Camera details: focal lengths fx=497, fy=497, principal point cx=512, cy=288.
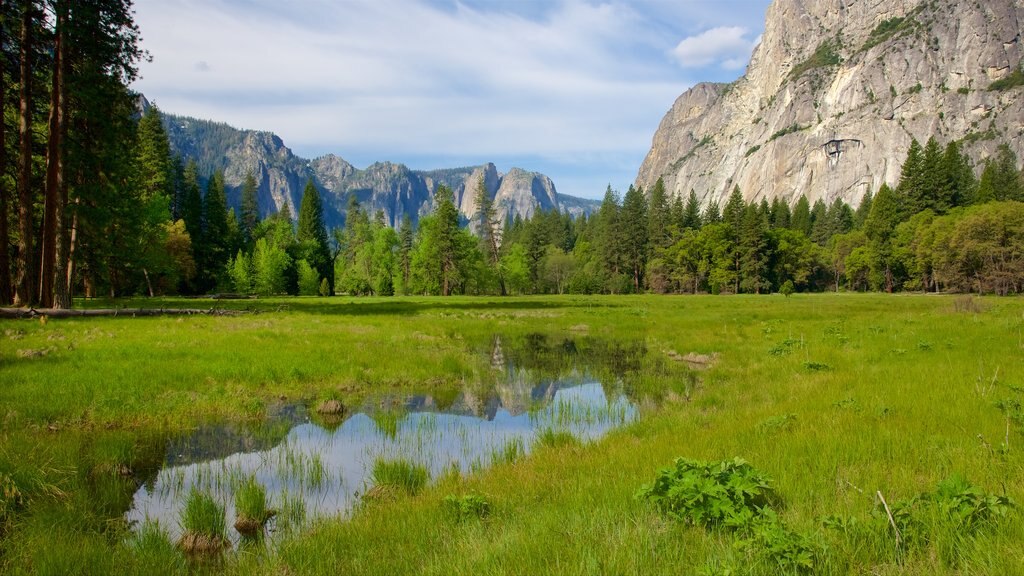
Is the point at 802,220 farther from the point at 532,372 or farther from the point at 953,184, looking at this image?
the point at 532,372

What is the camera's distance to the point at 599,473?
261 inches

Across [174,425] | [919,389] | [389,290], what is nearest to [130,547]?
[174,425]

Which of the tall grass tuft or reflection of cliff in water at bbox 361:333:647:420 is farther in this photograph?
reflection of cliff in water at bbox 361:333:647:420

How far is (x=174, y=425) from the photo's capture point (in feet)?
33.1

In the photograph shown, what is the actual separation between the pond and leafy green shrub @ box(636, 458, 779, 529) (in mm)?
3686

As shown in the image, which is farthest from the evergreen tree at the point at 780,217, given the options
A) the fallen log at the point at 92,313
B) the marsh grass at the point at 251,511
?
the marsh grass at the point at 251,511

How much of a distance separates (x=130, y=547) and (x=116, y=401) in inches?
264

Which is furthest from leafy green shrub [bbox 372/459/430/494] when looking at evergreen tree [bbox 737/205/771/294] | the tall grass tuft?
evergreen tree [bbox 737/205/771/294]

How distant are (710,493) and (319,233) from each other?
98790mm

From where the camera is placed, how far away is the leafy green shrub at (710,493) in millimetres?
4535

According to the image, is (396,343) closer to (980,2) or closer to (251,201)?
(251,201)

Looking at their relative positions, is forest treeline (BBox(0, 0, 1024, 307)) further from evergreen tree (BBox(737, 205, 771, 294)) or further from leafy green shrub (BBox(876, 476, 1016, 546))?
leafy green shrub (BBox(876, 476, 1016, 546))

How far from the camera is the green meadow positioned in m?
4.07

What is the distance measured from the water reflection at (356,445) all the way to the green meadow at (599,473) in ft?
1.36
